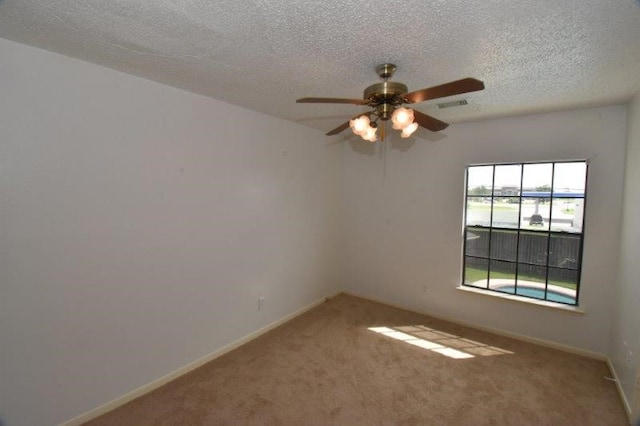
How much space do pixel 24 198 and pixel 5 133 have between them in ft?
1.26

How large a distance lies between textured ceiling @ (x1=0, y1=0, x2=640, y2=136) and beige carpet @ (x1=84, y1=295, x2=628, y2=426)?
2502 mm

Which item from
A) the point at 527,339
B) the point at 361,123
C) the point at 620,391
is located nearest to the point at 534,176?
the point at 527,339

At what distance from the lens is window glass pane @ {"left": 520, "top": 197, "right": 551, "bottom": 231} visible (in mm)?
3137

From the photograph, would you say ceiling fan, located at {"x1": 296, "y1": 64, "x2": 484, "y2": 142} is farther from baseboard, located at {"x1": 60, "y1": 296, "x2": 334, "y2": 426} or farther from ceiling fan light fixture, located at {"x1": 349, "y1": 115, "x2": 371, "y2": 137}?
baseboard, located at {"x1": 60, "y1": 296, "x2": 334, "y2": 426}

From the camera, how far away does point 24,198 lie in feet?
5.65

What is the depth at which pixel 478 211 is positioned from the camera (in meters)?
3.63

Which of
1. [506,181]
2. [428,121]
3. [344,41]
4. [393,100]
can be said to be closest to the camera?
[344,41]

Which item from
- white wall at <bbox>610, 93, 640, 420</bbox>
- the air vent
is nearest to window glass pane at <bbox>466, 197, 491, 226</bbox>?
white wall at <bbox>610, 93, 640, 420</bbox>

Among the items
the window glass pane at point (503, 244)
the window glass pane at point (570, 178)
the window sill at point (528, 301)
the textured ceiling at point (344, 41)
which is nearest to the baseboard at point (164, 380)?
the window sill at point (528, 301)

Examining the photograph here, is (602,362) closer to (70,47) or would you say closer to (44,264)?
(44,264)

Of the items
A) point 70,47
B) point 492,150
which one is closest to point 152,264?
point 70,47

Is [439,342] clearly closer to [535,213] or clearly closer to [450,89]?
[535,213]

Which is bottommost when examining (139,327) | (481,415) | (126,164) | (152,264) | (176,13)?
(481,415)

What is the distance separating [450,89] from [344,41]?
25.4 inches
